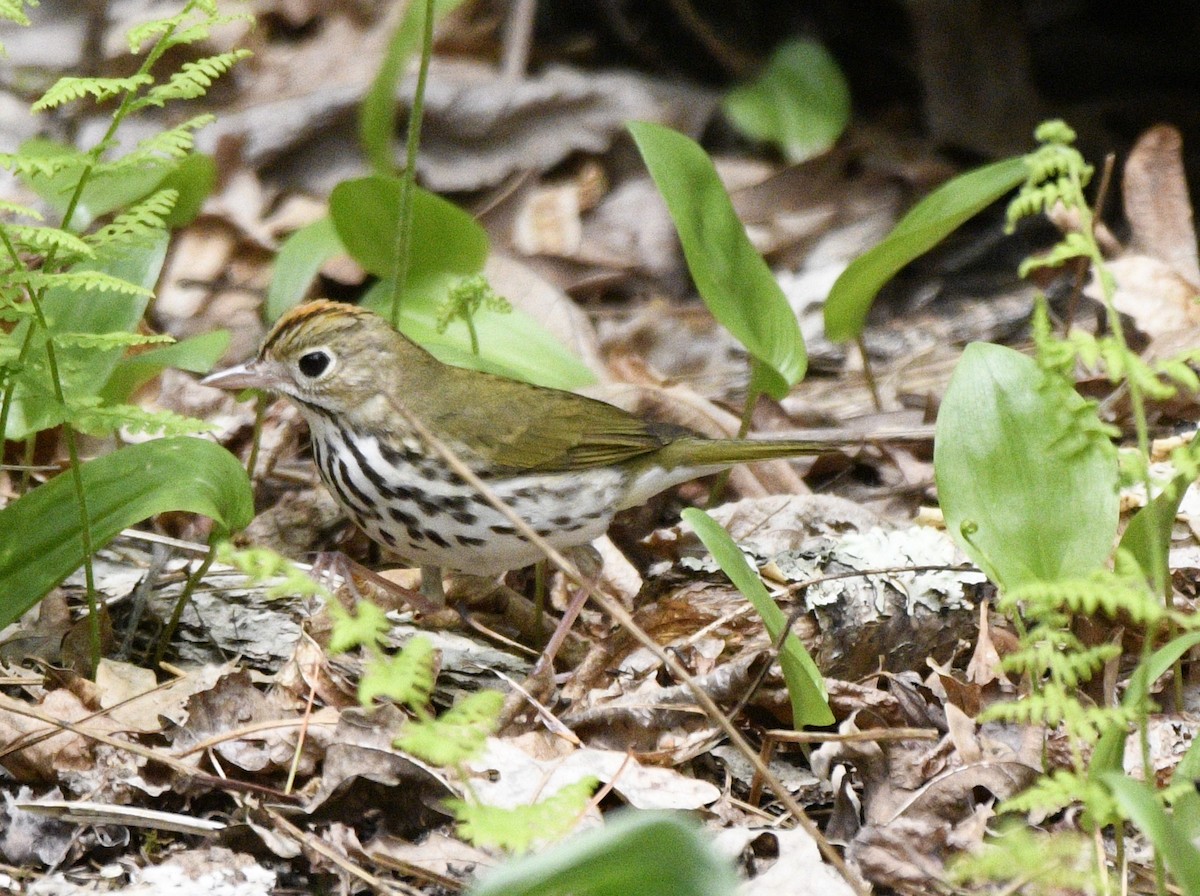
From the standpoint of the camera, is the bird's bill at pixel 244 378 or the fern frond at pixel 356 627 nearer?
the fern frond at pixel 356 627

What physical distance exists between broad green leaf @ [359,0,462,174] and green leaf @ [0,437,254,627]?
2.81m

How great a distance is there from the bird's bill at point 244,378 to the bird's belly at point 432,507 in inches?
7.8

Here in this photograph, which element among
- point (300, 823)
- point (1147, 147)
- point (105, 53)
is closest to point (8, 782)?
point (300, 823)

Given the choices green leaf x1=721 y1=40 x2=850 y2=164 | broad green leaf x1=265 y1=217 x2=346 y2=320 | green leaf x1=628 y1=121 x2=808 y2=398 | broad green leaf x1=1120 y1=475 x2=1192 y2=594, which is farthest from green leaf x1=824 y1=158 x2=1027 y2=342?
green leaf x1=721 y1=40 x2=850 y2=164

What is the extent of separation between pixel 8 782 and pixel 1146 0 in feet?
21.9

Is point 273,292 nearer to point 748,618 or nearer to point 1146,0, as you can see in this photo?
point 748,618

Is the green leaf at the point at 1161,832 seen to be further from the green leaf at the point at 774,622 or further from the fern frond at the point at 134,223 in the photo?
the fern frond at the point at 134,223

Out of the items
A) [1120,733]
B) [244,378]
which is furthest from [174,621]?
[1120,733]

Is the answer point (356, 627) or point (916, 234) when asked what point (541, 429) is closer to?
point (916, 234)

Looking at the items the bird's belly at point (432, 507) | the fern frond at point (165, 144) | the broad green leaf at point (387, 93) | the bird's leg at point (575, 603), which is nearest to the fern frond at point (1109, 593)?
the bird's leg at point (575, 603)

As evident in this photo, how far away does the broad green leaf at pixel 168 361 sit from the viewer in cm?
372

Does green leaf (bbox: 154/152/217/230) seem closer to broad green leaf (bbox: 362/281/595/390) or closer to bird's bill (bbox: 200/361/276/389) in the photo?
broad green leaf (bbox: 362/281/595/390)

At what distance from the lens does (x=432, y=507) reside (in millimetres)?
3564

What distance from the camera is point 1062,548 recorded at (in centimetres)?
319
